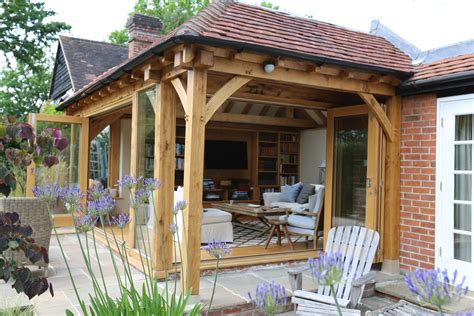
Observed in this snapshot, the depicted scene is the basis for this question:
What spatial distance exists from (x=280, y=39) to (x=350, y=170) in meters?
2.26

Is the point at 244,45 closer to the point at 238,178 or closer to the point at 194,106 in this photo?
the point at 194,106

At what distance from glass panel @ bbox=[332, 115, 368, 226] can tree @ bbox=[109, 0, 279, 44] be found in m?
19.6

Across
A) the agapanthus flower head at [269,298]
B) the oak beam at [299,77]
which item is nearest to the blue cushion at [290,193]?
the oak beam at [299,77]

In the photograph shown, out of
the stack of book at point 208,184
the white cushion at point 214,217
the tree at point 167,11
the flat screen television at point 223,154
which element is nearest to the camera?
the white cushion at point 214,217

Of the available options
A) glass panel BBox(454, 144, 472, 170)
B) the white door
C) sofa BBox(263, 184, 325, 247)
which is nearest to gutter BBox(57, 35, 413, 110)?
the white door

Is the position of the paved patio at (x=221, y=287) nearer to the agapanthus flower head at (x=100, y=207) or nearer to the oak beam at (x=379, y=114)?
the agapanthus flower head at (x=100, y=207)

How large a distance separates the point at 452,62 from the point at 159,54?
345 cm

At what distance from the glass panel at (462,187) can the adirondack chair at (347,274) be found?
1191 mm

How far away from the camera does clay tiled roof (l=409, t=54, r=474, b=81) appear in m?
4.76

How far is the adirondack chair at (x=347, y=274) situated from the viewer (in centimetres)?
383

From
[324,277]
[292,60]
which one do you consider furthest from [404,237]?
[324,277]

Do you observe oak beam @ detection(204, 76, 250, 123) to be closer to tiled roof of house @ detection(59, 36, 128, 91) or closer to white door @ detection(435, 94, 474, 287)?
white door @ detection(435, 94, 474, 287)

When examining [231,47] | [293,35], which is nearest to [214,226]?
[293,35]

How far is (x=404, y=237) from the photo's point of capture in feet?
17.9
